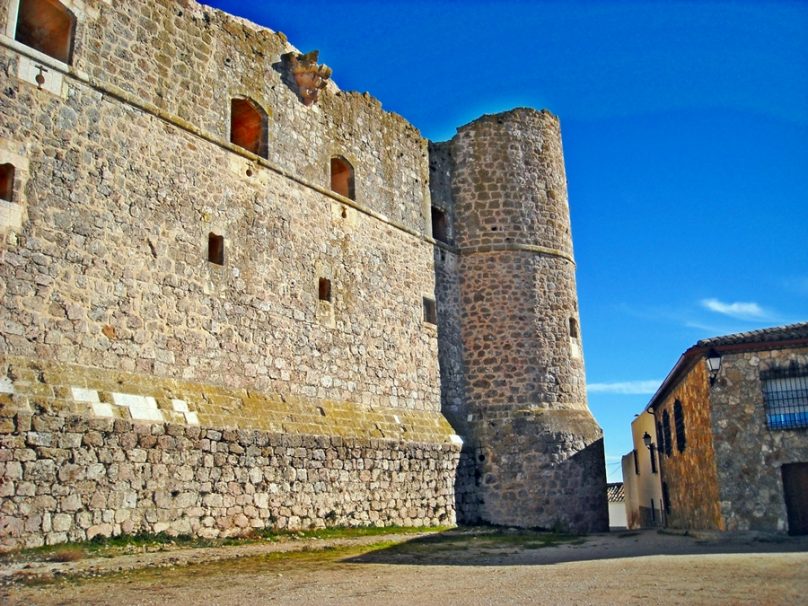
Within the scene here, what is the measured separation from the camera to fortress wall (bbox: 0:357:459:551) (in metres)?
9.14

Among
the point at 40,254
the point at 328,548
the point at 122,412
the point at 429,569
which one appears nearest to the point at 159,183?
the point at 40,254

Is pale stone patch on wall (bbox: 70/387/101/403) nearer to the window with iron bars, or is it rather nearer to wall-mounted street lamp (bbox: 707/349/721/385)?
wall-mounted street lamp (bbox: 707/349/721/385)

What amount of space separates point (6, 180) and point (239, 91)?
4766 millimetres

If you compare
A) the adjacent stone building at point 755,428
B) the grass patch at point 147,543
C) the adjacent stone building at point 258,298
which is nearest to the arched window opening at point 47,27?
the adjacent stone building at point 258,298

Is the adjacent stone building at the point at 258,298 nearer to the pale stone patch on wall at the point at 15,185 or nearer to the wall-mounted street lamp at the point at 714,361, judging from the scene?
the pale stone patch on wall at the point at 15,185

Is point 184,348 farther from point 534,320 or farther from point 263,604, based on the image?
point 534,320

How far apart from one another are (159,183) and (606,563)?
26.7ft

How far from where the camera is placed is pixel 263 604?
6578mm

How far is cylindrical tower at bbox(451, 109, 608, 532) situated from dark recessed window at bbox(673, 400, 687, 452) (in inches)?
71.8

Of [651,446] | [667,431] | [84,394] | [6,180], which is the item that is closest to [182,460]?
[84,394]

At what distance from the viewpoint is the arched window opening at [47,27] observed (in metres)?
11.2

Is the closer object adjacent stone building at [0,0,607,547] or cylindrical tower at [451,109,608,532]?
adjacent stone building at [0,0,607,547]

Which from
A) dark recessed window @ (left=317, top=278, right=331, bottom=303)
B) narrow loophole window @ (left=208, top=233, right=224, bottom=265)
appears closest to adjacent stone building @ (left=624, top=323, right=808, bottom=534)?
dark recessed window @ (left=317, top=278, right=331, bottom=303)

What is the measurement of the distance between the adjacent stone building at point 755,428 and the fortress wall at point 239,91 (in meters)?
7.18
